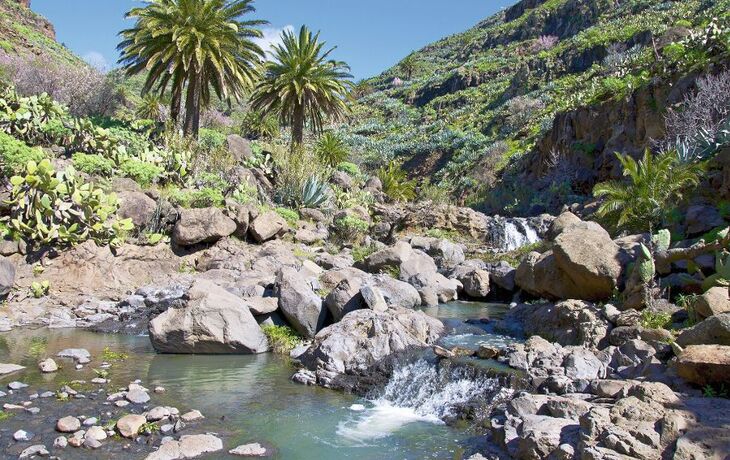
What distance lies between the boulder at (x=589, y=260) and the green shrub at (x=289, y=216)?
36.8 feet

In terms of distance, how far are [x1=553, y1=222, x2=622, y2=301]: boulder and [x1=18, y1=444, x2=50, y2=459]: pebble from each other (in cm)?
918

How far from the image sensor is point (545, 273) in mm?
12430

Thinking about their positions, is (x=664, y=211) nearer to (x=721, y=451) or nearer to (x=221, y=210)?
(x=721, y=451)

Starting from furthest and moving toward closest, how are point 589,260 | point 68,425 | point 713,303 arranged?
point 589,260 < point 713,303 < point 68,425

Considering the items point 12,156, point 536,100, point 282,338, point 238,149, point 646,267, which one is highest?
point 536,100

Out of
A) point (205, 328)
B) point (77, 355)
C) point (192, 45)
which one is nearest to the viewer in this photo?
point (77, 355)

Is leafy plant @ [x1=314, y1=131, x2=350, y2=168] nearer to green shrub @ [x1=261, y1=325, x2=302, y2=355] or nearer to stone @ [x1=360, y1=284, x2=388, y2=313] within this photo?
stone @ [x1=360, y1=284, x2=388, y2=313]

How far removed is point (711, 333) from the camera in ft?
→ 22.6

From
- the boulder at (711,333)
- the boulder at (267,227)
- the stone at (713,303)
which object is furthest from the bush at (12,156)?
the stone at (713,303)

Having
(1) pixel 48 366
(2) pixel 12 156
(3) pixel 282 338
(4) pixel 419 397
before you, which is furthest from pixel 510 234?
(1) pixel 48 366

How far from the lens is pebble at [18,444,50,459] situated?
5.69 meters

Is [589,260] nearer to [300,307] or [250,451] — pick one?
[300,307]

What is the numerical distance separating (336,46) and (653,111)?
48.7 feet

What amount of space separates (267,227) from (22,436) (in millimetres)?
12040
